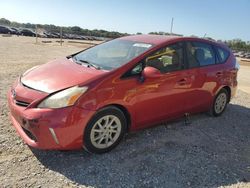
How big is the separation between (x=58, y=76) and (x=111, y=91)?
78 centimetres

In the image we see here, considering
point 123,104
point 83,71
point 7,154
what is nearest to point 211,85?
point 123,104

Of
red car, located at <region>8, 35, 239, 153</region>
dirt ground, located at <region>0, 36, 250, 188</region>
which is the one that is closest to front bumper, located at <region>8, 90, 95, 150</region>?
red car, located at <region>8, 35, 239, 153</region>

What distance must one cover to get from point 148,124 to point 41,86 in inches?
70.3

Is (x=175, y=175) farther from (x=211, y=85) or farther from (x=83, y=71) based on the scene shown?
(x=211, y=85)

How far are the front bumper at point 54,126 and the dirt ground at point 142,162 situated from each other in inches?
11.4

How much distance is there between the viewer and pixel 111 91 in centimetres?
401

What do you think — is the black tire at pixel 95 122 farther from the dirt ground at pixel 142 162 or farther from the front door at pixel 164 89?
the front door at pixel 164 89

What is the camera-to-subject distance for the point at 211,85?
5883 mm

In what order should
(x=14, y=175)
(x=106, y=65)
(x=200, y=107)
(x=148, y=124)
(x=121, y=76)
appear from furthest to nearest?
1. (x=200, y=107)
2. (x=148, y=124)
3. (x=106, y=65)
4. (x=121, y=76)
5. (x=14, y=175)

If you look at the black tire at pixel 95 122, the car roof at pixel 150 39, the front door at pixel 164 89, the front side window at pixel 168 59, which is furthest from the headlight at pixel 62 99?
the car roof at pixel 150 39

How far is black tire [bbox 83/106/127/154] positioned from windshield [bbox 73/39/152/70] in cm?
64

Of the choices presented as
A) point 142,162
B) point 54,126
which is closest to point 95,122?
point 54,126

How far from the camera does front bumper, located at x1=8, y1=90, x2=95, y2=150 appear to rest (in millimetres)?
3582

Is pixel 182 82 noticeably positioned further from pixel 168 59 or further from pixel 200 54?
pixel 200 54
